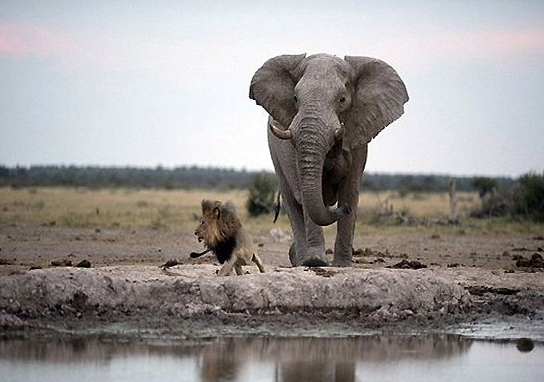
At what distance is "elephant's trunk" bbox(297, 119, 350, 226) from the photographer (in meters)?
15.6

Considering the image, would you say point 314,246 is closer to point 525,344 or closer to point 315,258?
point 315,258

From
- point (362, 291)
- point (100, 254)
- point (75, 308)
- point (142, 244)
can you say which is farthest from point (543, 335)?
point (142, 244)

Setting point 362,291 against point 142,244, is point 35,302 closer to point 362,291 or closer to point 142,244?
point 362,291

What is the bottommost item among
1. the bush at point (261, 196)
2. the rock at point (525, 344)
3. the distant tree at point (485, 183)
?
the rock at point (525, 344)

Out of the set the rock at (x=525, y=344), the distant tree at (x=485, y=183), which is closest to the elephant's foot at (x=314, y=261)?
the rock at (x=525, y=344)

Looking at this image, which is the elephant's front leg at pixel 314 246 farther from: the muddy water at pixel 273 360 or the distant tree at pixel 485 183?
the distant tree at pixel 485 183

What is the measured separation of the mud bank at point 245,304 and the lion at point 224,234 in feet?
1.08

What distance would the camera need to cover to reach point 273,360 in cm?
1230

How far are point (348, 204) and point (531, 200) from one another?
64.4ft

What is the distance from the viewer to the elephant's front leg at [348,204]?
56.6 feet

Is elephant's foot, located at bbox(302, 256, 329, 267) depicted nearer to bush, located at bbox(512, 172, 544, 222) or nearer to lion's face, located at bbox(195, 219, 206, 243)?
lion's face, located at bbox(195, 219, 206, 243)

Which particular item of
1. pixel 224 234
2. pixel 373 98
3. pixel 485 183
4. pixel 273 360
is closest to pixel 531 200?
pixel 373 98

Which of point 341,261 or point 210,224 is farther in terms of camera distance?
point 341,261

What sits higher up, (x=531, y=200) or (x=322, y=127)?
(x=322, y=127)
